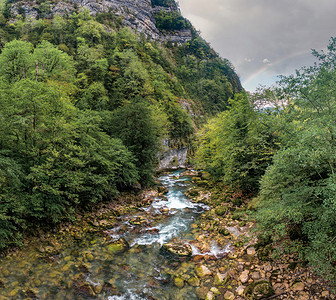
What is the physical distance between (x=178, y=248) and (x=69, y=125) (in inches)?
397

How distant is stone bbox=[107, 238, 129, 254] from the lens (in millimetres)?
11078

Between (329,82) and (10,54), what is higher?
(10,54)

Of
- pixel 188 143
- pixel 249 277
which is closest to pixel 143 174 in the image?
pixel 249 277

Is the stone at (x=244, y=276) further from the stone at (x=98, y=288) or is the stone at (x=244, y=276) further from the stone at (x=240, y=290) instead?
the stone at (x=98, y=288)

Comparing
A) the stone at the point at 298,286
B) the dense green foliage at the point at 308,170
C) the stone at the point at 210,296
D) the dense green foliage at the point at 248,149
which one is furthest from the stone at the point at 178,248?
the dense green foliage at the point at 248,149

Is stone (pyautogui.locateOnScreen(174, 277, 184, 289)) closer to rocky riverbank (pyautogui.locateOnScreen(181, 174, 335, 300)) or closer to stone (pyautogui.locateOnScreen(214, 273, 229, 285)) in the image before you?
rocky riverbank (pyautogui.locateOnScreen(181, 174, 335, 300))

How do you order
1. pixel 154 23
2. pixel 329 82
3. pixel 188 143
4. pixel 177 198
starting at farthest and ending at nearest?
1. pixel 154 23
2. pixel 188 143
3. pixel 177 198
4. pixel 329 82

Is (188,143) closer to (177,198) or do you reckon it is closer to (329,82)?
(177,198)

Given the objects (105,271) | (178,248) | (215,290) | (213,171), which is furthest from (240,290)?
(213,171)

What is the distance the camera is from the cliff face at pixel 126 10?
57.5 meters

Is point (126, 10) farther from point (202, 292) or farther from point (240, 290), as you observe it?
point (240, 290)

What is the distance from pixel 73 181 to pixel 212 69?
4064 inches

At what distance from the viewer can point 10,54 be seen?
72.6ft

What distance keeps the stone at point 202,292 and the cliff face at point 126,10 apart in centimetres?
7697
